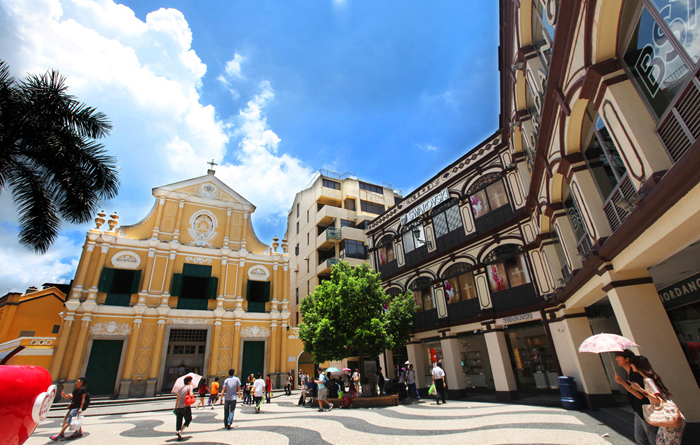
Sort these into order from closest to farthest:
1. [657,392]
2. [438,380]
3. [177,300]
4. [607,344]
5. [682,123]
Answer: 1. [657,392]
2. [682,123]
3. [607,344]
4. [438,380]
5. [177,300]

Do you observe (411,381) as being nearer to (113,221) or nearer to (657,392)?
(657,392)

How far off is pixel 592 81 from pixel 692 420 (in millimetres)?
6497

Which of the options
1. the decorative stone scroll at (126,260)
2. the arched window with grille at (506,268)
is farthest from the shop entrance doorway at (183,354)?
the arched window with grille at (506,268)

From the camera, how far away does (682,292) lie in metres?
8.77

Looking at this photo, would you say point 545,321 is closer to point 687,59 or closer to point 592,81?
point 592,81

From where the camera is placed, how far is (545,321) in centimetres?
1359

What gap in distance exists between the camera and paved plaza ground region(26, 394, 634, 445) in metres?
7.57

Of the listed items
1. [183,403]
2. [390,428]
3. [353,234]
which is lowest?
[390,428]

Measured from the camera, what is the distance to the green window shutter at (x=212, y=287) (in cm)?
2470

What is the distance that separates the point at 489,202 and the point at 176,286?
2133 centimetres

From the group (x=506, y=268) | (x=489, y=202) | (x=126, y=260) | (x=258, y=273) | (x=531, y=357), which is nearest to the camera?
(x=506, y=268)

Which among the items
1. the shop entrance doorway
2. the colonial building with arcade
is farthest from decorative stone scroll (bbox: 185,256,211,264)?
the colonial building with arcade

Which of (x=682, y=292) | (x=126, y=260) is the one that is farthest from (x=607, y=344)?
(x=126, y=260)

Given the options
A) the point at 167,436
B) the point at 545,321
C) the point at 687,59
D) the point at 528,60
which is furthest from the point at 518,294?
the point at 167,436
